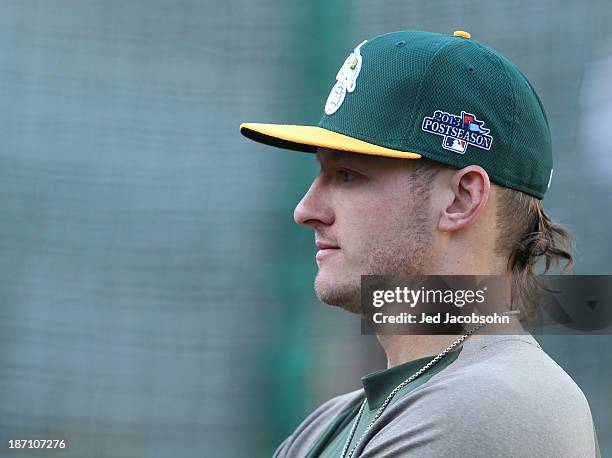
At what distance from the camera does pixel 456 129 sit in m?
1.71

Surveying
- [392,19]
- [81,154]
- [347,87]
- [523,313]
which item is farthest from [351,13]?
[523,313]

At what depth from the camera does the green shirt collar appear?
1.67 m

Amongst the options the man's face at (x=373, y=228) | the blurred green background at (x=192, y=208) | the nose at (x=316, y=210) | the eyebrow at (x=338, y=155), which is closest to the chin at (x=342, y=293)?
the man's face at (x=373, y=228)

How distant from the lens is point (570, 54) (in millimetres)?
2947

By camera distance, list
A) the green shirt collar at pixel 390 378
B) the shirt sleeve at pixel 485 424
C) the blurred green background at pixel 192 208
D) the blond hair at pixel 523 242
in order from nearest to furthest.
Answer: the shirt sleeve at pixel 485 424 < the green shirt collar at pixel 390 378 < the blond hair at pixel 523 242 < the blurred green background at pixel 192 208

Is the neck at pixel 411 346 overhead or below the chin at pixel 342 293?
below

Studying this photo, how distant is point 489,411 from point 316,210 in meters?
0.57

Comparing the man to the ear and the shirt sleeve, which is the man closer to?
the ear

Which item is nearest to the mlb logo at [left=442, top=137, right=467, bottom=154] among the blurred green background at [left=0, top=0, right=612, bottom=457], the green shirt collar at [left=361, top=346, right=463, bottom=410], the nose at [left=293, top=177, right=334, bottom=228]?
the nose at [left=293, top=177, right=334, bottom=228]

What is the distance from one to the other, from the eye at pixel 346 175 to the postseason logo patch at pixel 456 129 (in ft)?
0.57

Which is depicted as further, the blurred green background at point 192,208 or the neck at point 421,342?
the blurred green background at point 192,208

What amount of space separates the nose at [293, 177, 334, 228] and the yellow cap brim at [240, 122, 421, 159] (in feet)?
0.32

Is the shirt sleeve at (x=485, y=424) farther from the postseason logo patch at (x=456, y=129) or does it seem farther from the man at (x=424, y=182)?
the postseason logo patch at (x=456, y=129)

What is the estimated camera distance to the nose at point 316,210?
5.96 feet
